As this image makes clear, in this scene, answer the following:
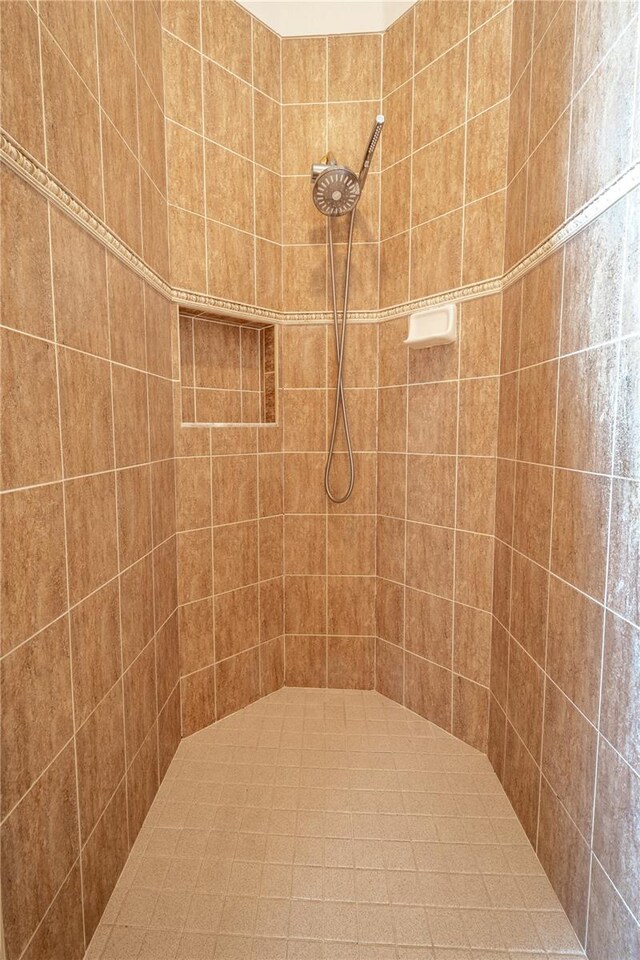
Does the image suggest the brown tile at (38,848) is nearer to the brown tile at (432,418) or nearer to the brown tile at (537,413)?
the brown tile at (537,413)

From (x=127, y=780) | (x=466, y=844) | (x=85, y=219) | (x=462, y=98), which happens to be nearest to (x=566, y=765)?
(x=466, y=844)

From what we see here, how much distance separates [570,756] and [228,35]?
279cm

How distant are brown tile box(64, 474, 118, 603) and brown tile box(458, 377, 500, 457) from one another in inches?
51.4

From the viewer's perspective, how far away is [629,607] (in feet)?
3.28

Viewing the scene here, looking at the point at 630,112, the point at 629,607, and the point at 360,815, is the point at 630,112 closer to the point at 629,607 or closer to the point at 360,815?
the point at 629,607

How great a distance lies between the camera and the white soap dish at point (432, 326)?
183 cm

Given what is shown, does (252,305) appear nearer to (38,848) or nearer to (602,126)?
(602,126)

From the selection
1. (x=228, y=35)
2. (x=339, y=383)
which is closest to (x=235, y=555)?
(x=339, y=383)

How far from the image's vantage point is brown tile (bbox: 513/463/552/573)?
4.58 feet

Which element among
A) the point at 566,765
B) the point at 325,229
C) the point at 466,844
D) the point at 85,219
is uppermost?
the point at 325,229

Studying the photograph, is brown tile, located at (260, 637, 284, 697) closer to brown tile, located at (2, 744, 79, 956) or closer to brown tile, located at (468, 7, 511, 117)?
brown tile, located at (2, 744, 79, 956)

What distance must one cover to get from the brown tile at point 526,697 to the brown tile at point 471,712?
0.23 metres

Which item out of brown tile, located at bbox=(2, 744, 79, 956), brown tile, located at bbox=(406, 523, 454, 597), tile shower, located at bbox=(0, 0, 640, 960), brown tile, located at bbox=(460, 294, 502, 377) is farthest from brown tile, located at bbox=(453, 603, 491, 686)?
brown tile, located at bbox=(2, 744, 79, 956)

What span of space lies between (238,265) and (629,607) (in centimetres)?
186
